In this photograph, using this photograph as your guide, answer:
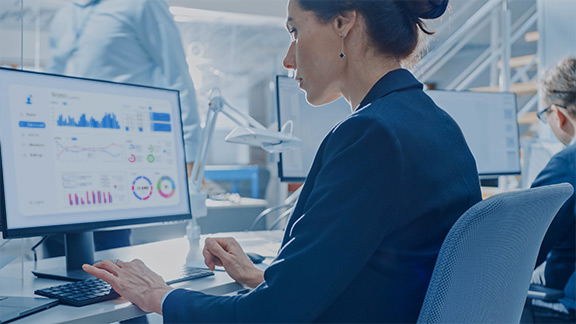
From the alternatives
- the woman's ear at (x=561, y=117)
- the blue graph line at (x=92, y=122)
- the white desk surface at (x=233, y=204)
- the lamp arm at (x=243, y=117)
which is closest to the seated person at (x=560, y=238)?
the woman's ear at (x=561, y=117)

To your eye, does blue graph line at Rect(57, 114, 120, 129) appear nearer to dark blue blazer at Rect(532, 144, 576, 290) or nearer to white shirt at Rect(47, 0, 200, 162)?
white shirt at Rect(47, 0, 200, 162)

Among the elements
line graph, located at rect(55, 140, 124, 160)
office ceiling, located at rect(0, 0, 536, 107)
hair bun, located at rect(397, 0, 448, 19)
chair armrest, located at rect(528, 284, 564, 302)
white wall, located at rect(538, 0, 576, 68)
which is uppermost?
office ceiling, located at rect(0, 0, 536, 107)

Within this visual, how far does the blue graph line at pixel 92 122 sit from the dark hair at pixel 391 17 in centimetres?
49

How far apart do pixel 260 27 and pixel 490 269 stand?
23.8 feet

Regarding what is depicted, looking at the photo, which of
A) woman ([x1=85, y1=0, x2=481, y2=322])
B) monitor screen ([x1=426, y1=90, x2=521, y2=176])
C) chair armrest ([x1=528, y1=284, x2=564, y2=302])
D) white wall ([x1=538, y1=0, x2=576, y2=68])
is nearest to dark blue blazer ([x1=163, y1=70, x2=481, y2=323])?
woman ([x1=85, y1=0, x2=481, y2=322])

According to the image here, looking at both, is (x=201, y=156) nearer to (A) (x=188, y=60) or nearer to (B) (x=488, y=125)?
(B) (x=488, y=125)

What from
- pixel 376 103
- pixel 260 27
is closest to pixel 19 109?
pixel 376 103

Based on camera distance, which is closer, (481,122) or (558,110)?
(558,110)

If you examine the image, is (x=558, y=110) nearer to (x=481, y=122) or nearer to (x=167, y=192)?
(x=481, y=122)

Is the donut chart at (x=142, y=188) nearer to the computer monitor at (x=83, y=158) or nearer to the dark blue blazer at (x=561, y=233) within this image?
the computer monitor at (x=83, y=158)

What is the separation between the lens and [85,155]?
1.04 m

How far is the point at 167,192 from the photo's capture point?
3.91 feet

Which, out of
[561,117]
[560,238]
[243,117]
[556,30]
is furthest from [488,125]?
[243,117]

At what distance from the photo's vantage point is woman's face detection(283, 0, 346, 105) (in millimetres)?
903
